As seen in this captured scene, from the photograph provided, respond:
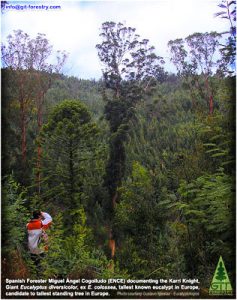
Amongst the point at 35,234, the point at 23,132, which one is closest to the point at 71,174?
the point at 23,132

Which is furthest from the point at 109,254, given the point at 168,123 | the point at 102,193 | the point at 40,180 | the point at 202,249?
the point at 168,123

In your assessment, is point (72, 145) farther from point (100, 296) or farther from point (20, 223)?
point (100, 296)

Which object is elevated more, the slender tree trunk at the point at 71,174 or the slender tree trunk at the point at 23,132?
the slender tree trunk at the point at 23,132

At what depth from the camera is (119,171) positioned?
22.7m

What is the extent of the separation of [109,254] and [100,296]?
48.6 ft

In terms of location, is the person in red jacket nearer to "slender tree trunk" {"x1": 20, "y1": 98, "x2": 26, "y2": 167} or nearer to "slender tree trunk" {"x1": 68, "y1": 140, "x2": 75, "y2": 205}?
"slender tree trunk" {"x1": 68, "y1": 140, "x2": 75, "y2": 205}

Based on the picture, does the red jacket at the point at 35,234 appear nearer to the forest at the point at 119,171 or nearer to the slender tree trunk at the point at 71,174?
the forest at the point at 119,171

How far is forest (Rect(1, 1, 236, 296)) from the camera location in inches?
242

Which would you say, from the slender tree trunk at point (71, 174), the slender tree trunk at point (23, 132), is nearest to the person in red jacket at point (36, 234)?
the slender tree trunk at point (71, 174)

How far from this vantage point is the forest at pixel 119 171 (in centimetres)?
615

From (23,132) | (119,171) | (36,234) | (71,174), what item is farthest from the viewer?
(119,171)

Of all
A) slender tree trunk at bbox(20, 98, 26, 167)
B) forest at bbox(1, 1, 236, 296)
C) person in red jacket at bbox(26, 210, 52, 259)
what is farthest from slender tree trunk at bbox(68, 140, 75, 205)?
person in red jacket at bbox(26, 210, 52, 259)

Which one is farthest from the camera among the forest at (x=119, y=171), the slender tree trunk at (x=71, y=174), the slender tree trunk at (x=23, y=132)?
the slender tree trunk at (x=23, y=132)

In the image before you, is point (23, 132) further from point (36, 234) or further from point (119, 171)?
point (36, 234)
